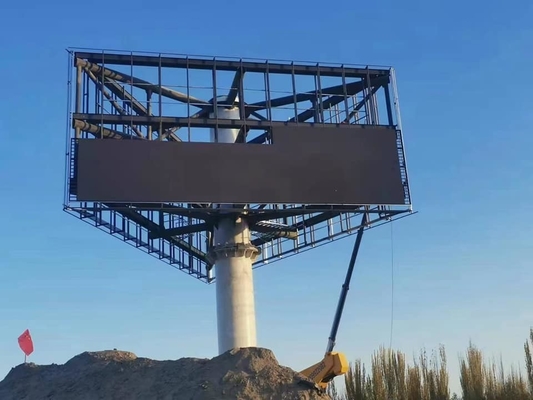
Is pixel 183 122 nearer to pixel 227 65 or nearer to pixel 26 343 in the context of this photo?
pixel 227 65

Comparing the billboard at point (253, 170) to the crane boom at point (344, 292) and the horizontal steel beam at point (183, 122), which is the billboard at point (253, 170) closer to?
the horizontal steel beam at point (183, 122)

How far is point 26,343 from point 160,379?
14.4ft

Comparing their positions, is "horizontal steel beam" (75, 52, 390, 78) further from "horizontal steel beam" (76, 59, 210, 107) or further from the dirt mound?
the dirt mound

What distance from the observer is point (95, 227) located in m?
24.2

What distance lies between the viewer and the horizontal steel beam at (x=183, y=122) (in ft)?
80.5

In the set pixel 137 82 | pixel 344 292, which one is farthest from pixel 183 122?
pixel 344 292

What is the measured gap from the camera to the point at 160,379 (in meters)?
14.0

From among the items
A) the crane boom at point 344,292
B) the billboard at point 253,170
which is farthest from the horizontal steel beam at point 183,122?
the crane boom at point 344,292

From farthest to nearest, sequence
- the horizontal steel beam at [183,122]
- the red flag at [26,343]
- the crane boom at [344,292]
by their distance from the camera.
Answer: the horizontal steel beam at [183,122] → the crane boom at [344,292] → the red flag at [26,343]

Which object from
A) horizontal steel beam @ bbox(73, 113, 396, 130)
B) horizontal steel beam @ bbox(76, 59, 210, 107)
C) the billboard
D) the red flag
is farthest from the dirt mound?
horizontal steel beam @ bbox(76, 59, 210, 107)

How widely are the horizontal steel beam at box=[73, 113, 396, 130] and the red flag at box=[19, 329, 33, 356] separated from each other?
9.44 metres

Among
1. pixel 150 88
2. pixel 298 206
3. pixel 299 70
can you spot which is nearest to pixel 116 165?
pixel 150 88

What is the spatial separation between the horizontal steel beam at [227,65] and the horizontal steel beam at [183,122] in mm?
2269

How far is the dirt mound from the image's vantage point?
13.1 metres
